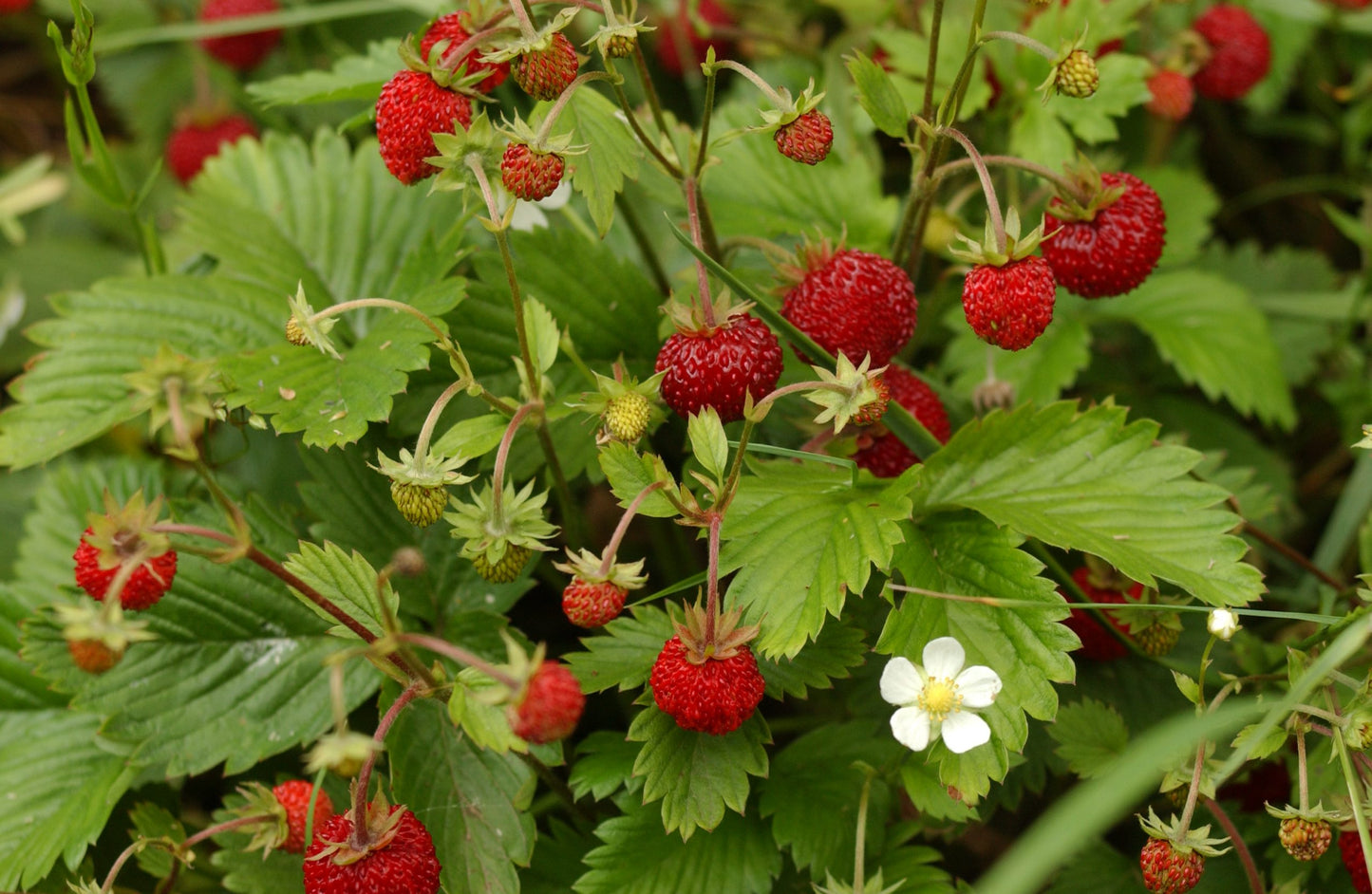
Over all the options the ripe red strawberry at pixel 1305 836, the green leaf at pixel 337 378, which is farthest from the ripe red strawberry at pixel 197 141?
the ripe red strawberry at pixel 1305 836

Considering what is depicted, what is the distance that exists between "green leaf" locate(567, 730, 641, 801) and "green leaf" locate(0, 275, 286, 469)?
82 centimetres

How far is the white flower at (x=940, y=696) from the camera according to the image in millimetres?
1262

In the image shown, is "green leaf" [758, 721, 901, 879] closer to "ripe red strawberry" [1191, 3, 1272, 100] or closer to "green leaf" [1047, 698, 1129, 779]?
"green leaf" [1047, 698, 1129, 779]

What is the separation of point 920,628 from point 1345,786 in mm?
574

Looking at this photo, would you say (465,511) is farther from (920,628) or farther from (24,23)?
(24,23)

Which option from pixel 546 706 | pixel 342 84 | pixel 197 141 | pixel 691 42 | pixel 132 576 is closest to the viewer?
pixel 546 706

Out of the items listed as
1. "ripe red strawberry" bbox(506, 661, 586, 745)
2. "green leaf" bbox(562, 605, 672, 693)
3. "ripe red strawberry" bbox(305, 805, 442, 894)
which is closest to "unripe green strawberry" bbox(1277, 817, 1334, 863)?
"green leaf" bbox(562, 605, 672, 693)

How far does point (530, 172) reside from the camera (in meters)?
1.20

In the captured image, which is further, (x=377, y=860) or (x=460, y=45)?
(x=460, y=45)

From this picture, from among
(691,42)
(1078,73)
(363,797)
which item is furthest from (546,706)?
(691,42)

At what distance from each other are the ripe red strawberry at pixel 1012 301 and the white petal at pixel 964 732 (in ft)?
1.40

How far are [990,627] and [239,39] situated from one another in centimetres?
226

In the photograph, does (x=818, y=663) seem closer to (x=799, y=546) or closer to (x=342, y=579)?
(x=799, y=546)

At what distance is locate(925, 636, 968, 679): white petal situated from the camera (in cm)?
129
